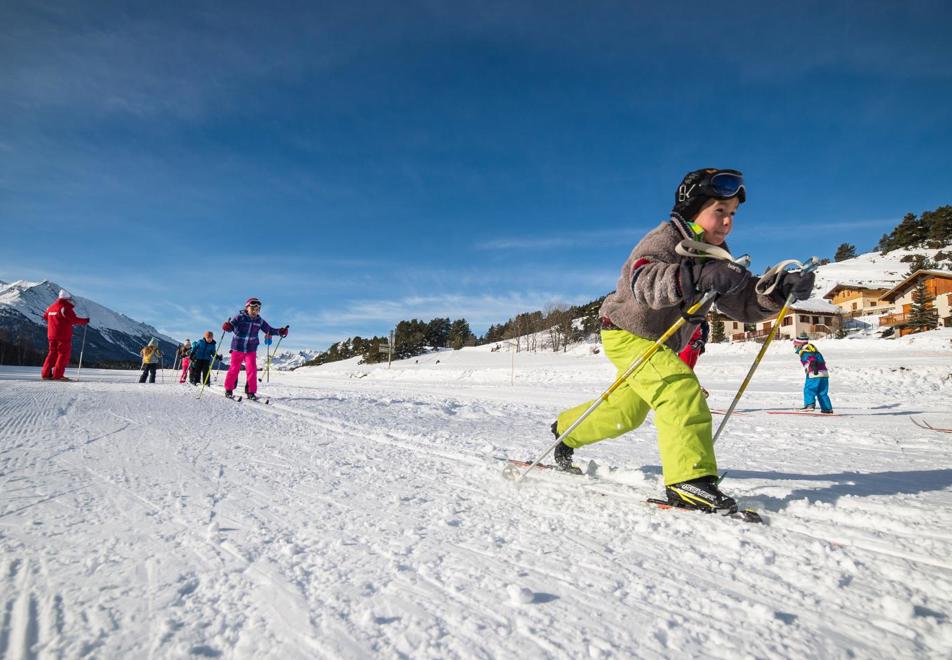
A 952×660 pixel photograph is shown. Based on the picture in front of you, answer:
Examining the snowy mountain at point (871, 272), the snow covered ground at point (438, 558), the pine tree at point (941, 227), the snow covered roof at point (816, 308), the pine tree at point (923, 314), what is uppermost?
the pine tree at point (941, 227)

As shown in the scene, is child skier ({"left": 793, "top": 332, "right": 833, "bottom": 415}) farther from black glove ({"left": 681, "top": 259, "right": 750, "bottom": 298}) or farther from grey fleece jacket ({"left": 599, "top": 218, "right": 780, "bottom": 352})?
black glove ({"left": 681, "top": 259, "right": 750, "bottom": 298})

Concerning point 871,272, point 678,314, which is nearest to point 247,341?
point 678,314

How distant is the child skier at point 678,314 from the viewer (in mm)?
1999

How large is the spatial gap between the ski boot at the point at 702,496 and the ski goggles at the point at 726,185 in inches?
55.3

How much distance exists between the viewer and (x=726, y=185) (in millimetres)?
2334

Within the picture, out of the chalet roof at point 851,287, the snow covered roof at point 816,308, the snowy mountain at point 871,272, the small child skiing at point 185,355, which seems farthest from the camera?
the snowy mountain at point 871,272

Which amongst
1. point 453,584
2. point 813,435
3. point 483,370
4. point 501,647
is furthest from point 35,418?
point 483,370

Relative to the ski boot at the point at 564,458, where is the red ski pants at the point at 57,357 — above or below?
above

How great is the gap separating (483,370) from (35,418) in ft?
72.3

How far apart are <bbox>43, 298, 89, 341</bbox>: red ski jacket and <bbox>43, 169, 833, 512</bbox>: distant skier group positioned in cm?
1298

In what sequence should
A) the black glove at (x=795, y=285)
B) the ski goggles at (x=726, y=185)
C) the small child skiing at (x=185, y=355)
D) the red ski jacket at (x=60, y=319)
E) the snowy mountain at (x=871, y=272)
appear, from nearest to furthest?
the black glove at (x=795, y=285) < the ski goggles at (x=726, y=185) < the red ski jacket at (x=60, y=319) < the small child skiing at (x=185, y=355) < the snowy mountain at (x=871, y=272)

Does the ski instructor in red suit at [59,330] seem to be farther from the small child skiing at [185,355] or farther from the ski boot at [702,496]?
the ski boot at [702,496]

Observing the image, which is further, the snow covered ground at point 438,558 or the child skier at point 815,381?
the child skier at point 815,381

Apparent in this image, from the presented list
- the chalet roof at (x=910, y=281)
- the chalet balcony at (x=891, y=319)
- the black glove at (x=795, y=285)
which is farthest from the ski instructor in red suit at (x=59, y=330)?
the chalet roof at (x=910, y=281)
